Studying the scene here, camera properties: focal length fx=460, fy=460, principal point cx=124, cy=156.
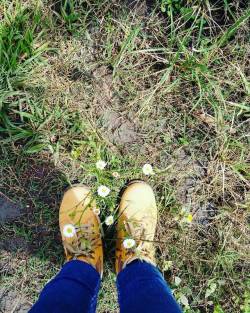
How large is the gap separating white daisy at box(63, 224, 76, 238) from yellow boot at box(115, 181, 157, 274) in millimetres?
219

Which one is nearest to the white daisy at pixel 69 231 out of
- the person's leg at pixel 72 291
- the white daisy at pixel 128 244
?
the person's leg at pixel 72 291

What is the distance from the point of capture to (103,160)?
2.19 meters

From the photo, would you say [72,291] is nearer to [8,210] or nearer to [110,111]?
[8,210]

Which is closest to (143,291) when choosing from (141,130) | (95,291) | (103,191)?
(95,291)

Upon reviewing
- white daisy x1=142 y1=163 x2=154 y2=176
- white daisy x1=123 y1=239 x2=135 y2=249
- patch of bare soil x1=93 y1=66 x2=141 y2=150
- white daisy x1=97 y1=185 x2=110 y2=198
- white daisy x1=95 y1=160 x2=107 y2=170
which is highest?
patch of bare soil x1=93 y1=66 x2=141 y2=150

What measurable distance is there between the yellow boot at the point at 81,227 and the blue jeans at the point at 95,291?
0.06 meters

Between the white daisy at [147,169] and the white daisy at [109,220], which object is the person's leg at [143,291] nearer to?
the white daisy at [109,220]

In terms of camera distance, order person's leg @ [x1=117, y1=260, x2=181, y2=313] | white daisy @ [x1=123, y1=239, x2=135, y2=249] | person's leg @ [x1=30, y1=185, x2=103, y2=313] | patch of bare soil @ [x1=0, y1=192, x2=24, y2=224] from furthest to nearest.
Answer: patch of bare soil @ [x1=0, y1=192, x2=24, y2=224], white daisy @ [x1=123, y1=239, x2=135, y2=249], person's leg @ [x1=30, y1=185, x2=103, y2=313], person's leg @ [x1=117, y1=260, x2=181, y2=313]

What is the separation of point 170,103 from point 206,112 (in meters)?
0.18

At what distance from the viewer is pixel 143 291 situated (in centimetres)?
177

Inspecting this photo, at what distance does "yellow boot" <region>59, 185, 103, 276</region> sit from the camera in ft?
6.89

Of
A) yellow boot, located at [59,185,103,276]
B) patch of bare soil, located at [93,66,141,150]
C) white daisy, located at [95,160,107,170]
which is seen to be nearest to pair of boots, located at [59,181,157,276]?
yellow boot, located at [59,185,103,276]

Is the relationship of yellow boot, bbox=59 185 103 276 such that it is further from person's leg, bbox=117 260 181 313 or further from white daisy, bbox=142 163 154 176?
white daisy, bbox=142 163 154 176

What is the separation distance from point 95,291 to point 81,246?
0.26 metres
